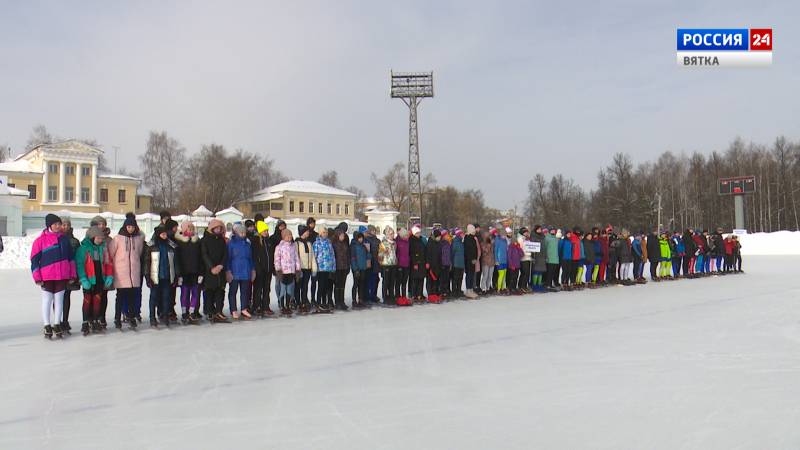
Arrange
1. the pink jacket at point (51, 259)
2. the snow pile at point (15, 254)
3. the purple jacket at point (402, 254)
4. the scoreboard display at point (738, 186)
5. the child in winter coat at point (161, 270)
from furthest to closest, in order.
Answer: the scoreboard display at point (738, 186), the snow pile at point (15, 254), the purple jacket at point (402, 254), the child in winter coat at point (161, 270), the pink jacket at point (51, 259)

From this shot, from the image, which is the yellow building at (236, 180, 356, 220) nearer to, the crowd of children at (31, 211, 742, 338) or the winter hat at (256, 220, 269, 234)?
the crowd of children at (31, 211, 742, 338)

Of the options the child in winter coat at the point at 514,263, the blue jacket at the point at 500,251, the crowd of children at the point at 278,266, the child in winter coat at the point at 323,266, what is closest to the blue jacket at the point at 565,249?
the crowd of children at the point at 278,266

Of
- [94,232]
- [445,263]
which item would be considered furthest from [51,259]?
[445,263]

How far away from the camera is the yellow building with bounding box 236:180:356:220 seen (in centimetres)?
6706

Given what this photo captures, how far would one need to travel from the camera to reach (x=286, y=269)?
9656 mm

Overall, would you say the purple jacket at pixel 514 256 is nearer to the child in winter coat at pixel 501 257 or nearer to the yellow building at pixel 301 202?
the child in winter coat at pixel 501 257

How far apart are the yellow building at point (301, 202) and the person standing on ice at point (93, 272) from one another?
58.1 m

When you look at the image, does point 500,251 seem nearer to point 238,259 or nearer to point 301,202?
point 238,259

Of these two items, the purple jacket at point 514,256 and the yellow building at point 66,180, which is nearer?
the purple jacket at point 514,256

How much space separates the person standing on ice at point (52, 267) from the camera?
7.48 metres

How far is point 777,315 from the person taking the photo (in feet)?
31.5

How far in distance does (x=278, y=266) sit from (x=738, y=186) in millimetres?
45523

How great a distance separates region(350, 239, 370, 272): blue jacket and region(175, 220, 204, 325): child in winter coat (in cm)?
292

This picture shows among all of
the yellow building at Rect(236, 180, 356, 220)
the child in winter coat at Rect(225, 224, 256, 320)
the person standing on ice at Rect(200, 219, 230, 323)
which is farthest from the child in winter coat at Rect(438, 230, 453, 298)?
the yellow building at Rect(236, 180, 356, 220)
